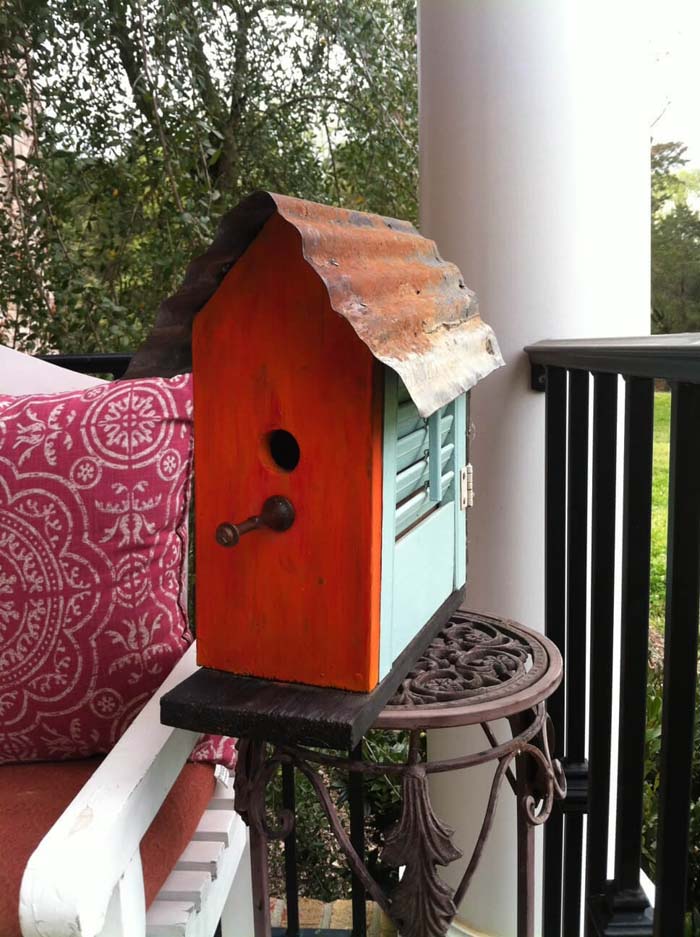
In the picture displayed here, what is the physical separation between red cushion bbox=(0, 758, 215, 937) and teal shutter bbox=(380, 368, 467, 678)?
40cm

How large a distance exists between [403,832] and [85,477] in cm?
57

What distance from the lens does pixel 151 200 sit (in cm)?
310

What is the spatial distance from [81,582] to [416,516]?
43 centimetres

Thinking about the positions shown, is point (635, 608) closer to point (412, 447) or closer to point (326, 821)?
point (412, 447)

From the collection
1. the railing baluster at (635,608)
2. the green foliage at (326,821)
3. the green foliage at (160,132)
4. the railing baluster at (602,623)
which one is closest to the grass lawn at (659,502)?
the green foliage at (160,132)

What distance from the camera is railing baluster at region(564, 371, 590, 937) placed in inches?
54.3

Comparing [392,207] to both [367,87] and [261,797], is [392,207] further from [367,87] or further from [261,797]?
[261,797]

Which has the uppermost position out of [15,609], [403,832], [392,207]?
[392,207]

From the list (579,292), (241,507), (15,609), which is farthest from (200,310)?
(579,292)

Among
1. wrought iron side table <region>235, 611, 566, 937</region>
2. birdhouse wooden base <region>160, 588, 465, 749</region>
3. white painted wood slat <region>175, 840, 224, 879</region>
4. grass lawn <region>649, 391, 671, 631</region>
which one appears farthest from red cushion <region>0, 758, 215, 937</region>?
grass lawn <region>649, 391, 671, 631</region>

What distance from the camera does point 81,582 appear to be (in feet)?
3.49

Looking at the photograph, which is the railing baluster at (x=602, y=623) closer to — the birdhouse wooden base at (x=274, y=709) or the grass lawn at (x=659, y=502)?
the birdhouse wooden base at (x=274, y=709)

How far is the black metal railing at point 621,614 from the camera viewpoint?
0.85 m

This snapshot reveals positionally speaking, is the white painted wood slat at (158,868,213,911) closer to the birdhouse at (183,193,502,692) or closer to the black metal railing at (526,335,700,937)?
the birdhouse at (183,193,502,692)
